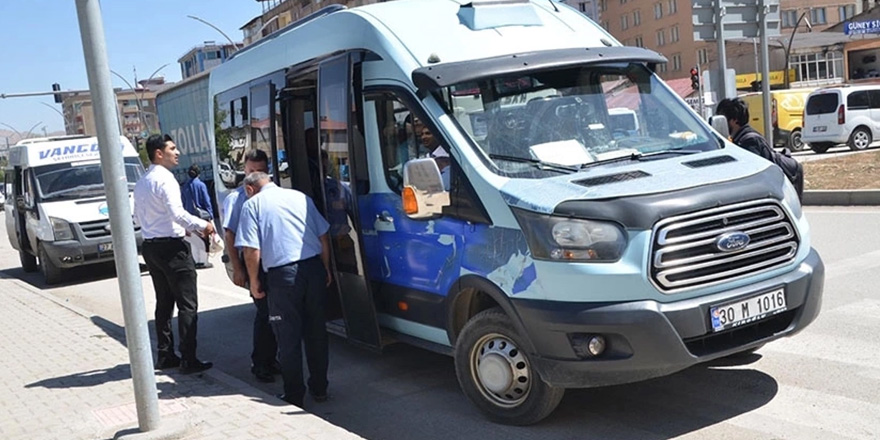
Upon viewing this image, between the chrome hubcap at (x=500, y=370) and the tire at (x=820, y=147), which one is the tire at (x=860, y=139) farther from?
the chrome hubcap at (x=500, y=370)

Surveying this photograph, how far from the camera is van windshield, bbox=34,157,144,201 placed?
1522 cm

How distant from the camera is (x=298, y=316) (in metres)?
6.08

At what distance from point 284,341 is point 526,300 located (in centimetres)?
199

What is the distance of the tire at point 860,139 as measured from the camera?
25.3 metres

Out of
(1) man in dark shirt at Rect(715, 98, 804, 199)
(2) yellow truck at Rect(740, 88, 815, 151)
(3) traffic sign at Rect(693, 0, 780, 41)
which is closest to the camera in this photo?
(1) man in dark shirt at Rect(715, 98, 804, 199)

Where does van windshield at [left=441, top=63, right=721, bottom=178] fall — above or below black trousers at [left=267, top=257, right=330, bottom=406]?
above

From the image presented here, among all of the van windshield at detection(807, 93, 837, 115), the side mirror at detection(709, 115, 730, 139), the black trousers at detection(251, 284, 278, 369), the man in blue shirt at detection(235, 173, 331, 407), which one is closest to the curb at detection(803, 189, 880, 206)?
the side mirror at detection(709, 115, 730, 139)

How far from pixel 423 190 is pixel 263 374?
259 centimetres

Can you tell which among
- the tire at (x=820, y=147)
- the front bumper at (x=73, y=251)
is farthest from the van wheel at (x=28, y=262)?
the tire at (x=820, y=147)

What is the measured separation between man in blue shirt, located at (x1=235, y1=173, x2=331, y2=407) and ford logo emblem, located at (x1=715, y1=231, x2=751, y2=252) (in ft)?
9.08

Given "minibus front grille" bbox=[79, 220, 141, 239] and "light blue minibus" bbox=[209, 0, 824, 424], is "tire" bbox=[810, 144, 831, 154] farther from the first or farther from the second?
"light blue minibus" bbox=[209, 0, 824, 424]

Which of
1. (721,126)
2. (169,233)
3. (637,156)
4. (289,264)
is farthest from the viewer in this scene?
(169,233)

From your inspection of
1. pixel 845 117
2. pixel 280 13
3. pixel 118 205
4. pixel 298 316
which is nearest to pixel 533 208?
pixel 298 316

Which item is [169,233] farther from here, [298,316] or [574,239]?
[574,239]
